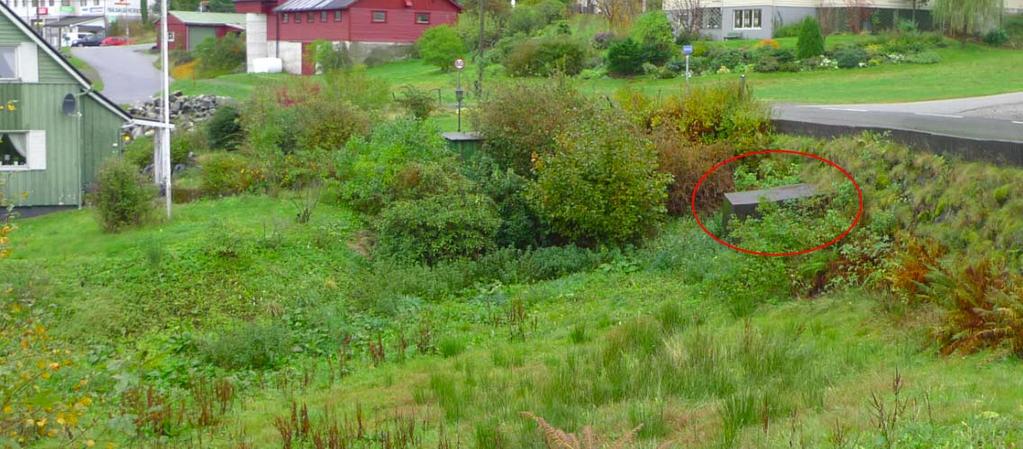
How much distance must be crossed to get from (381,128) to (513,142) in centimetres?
317

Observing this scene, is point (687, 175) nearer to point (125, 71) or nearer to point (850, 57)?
point (850, 57)

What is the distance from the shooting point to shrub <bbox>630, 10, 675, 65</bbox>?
46031 mm

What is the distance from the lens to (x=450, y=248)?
20.7 metres

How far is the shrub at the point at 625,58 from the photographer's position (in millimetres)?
44500

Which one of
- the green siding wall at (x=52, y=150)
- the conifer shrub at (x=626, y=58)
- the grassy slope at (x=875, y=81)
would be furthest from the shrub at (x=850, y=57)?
the green siding wall at (x=52, y=150)

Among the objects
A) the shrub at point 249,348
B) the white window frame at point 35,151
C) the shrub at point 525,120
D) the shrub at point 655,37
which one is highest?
the shrub at point 655,37

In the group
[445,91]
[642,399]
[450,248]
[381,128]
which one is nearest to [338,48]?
[445,91]

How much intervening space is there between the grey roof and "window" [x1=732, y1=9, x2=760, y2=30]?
2029 cm

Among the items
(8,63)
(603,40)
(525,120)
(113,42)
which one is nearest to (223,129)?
(8,63)

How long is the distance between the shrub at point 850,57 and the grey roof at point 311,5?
91.1 ft

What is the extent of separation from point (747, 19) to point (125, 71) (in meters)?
33.8

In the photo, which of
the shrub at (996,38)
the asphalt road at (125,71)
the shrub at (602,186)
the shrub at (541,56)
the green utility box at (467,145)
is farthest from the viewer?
the asphalt road at (125,71)

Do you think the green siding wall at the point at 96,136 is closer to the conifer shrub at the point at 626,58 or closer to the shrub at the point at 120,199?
the shrub at the point at 120,199

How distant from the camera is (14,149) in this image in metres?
29.3
